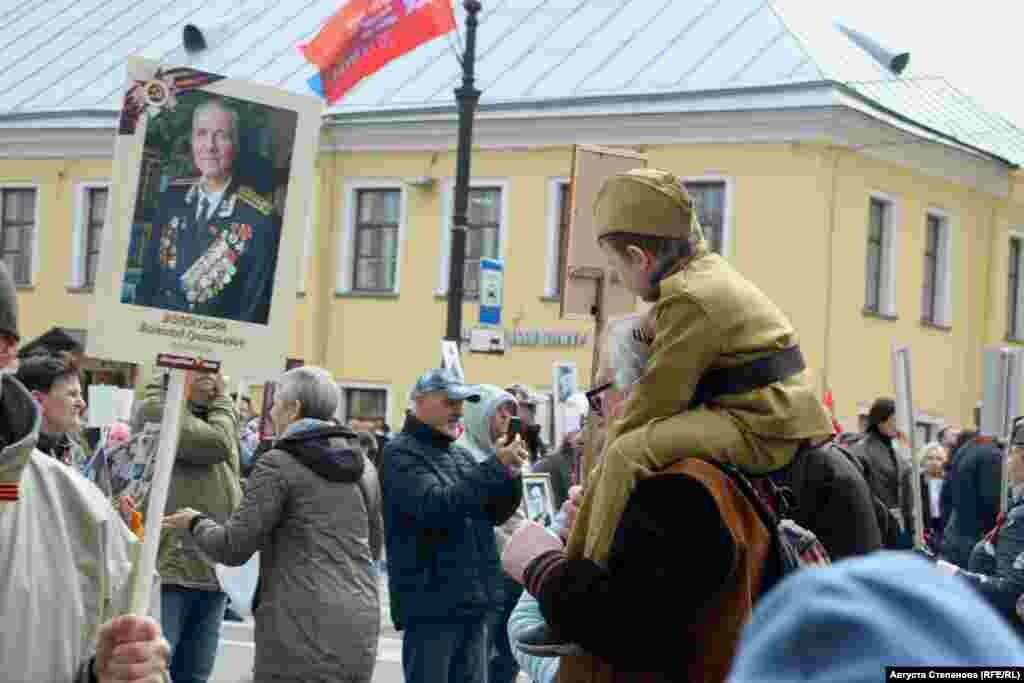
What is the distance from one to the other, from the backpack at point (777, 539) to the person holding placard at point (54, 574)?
1.13m

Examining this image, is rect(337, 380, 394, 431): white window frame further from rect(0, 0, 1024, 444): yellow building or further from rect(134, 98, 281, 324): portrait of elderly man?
rect(134, 98, 281, 324): portrait of elderly man

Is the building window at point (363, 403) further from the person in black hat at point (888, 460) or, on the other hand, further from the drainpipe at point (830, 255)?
the person in black hat at point (888, 460)

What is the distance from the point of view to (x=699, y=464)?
3854mm

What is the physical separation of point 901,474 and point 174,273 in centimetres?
964

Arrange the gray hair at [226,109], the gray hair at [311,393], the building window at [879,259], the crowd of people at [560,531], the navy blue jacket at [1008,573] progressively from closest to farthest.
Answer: the crowd of people at [560,531] → the gray hair at [226,109] → the navy blue jacket at [1008,573] → the gray hair at [311,393] → the building window at [879,259]

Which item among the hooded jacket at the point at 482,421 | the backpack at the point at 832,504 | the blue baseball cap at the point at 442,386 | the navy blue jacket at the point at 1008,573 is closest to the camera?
the backpack at the point at 832,504

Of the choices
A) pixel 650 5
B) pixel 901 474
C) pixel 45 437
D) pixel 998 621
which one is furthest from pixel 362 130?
pixel 998 621

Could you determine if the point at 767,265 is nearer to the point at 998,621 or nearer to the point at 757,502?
the point at 757,502

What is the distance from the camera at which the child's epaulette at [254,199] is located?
4.25 meters

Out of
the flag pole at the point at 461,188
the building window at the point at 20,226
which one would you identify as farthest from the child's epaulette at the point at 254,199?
the building window at the point at 20,226

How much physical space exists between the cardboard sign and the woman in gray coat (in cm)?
138

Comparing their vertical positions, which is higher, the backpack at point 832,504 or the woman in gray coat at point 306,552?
the backpack at point 832,504

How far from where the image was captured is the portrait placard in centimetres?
411

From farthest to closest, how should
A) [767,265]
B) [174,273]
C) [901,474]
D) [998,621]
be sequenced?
[767,265] → [901,474] → [174,273] → [998,621]
